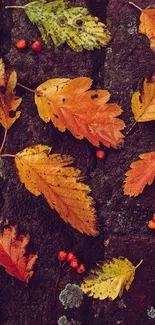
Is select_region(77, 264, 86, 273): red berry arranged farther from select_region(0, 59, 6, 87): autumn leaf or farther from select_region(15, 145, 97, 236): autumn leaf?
select_region(0, 59, 6, 87): autumn leaf

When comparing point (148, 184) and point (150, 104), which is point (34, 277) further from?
point (150, 104)

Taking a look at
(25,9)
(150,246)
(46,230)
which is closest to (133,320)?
(150,246)

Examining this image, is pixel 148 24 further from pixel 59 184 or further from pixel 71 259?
pixel 71 259

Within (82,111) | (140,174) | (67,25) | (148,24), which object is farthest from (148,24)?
(140,174)

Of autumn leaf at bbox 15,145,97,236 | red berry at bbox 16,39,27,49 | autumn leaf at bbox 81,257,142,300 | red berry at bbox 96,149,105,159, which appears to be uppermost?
red berry at bbox 16,39,27,49

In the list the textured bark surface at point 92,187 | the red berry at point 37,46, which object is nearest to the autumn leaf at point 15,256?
the textured bark surface at point 92,187

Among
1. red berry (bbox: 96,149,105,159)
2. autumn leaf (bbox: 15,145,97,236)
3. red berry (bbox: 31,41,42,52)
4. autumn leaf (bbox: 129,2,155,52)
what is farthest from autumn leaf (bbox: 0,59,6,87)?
autumn leaf (bbox: 129,2,155,52)
